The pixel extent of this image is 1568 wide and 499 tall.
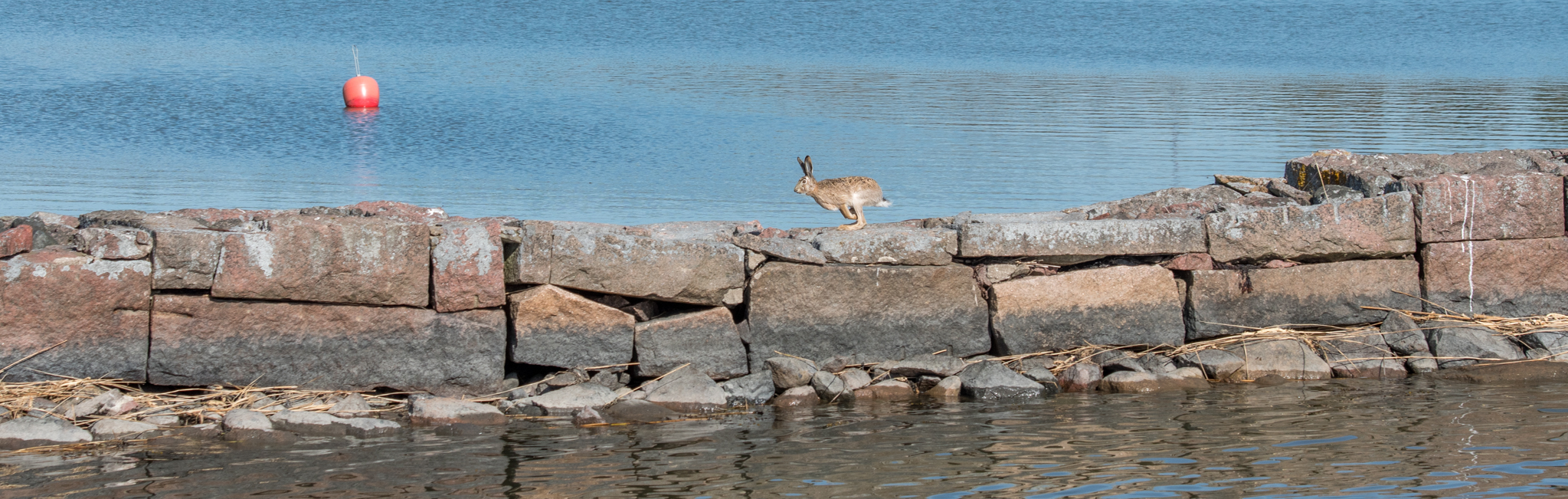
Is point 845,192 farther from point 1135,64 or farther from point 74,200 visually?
point 1135,64

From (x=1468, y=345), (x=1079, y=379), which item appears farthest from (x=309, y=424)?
(x=1468, y=345)

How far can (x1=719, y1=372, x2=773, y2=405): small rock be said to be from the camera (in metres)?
6.70

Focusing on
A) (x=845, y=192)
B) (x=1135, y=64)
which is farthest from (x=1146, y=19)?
(x=845, y=192)

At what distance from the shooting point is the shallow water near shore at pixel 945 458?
16.1ft

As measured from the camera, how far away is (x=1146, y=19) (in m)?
39.2

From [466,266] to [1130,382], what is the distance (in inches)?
145

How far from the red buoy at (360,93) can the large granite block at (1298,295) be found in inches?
563

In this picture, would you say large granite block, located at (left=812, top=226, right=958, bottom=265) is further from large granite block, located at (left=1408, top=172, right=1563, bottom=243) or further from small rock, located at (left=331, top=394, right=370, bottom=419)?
large granite block, located at (left=1408, top=172, right=1563, bottom=243)

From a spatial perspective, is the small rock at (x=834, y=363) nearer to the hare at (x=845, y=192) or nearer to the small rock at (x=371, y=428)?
the hare at (x=845, y=192)

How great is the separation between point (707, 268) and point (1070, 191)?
690 centimetres

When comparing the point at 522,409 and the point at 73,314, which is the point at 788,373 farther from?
the point at 73,314

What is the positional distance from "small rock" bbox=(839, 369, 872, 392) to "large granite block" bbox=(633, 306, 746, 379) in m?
0.62

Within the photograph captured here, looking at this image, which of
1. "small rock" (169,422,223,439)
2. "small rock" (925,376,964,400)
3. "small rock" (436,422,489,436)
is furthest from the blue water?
"small rock" (169,422,223,439)

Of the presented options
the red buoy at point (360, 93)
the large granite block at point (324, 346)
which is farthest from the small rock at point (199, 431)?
the red buoy at point (360, 93)
